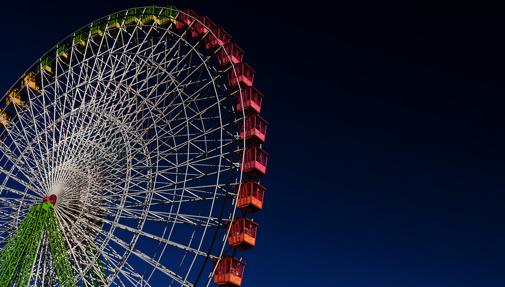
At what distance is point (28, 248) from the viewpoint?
19078mm

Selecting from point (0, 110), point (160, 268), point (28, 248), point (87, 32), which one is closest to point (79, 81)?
point (87, 32)

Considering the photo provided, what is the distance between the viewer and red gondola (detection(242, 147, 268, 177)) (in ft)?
65.6

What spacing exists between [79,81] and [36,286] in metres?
8.35

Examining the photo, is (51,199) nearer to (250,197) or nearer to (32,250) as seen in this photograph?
(32,250)

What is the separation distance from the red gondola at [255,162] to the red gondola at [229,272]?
321 cm

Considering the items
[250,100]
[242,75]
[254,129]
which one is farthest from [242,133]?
[242,75]

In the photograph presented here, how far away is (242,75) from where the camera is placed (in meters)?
22.5

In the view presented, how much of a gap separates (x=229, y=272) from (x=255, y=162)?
13.2 ft

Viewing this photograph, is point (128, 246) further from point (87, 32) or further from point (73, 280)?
point (87, 32)

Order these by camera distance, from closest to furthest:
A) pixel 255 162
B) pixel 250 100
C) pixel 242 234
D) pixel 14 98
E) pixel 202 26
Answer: pixel 242 234 < pixel 255 162 < pixel 250 100 < pixel 202 26 < pixel 14 98

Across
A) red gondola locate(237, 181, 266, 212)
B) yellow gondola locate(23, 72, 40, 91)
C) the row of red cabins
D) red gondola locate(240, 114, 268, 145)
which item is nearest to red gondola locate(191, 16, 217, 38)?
the row of red cabins

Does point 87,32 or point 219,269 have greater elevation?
point 87,32

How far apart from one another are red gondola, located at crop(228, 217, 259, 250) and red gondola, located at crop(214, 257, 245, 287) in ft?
1.95

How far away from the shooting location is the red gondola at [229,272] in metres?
18.0
